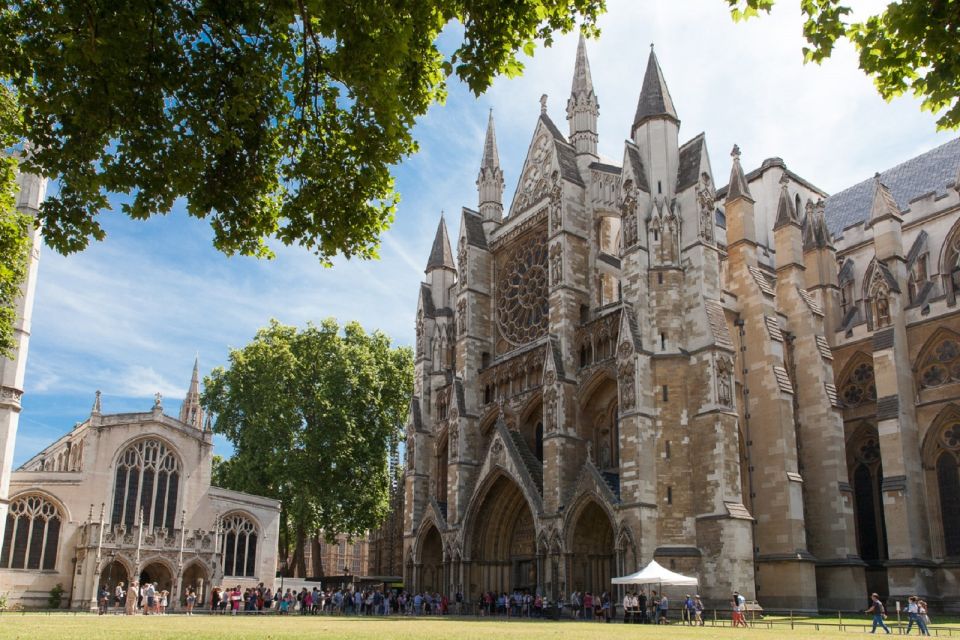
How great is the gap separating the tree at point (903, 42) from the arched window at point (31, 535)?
36109 millimetres

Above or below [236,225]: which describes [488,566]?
below

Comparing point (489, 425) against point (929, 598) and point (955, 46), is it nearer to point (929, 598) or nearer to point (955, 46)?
point (929, 598)

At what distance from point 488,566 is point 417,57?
91.1 ft

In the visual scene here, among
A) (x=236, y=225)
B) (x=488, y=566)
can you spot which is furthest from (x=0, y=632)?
(x=488, y=566)

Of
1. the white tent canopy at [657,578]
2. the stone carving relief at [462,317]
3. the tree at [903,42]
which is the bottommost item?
the white tent canopy at [657,578]

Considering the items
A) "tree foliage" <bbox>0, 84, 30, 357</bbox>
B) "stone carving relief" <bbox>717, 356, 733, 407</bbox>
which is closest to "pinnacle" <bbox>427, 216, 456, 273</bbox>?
"stone carving relief" <bbox>717, 356, 733, 407</bbox>

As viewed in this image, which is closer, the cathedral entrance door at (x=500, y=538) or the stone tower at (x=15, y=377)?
the stone tower at (x=15, y=377)

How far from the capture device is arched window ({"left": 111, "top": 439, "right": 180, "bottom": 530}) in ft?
124

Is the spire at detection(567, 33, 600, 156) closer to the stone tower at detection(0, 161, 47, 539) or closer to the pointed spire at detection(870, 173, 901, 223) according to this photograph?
the pointed spire at detection(870, 173, 901, 223)

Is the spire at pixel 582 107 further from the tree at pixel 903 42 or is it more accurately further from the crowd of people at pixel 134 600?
the tree at pixel 903 42

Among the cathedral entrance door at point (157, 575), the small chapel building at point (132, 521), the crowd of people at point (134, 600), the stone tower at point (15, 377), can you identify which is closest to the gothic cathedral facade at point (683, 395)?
the small chapel building at point (132, 521)

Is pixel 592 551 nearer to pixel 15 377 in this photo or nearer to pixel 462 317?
pixel 462 317

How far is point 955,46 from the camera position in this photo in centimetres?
773

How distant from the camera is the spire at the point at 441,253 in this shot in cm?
4469
